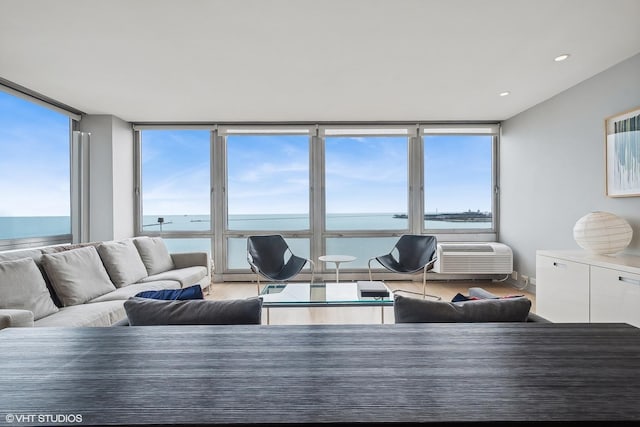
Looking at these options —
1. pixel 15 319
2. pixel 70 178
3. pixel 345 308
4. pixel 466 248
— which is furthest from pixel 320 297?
pixel 70 178

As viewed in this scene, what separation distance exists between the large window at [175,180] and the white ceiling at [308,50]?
92 cm

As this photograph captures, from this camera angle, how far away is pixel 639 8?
2160 millimetres

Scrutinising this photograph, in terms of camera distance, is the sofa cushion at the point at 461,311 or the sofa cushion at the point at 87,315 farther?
the sofa cushion at the point at 87,315

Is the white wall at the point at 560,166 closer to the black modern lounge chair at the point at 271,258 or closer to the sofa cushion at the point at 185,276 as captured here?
the black modern lounge chair at the point at 271,258

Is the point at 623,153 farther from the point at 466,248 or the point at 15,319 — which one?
the point at 15,319

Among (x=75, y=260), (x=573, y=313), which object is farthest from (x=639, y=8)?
(x=75, y=260)

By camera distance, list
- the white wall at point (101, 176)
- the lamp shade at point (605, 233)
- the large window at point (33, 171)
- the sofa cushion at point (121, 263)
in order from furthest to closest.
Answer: the white wall at point (101, 176)
the large window at point (33, 171)
the sofa cushion at point (121, 263)
the lamp shade at point (605, 233)

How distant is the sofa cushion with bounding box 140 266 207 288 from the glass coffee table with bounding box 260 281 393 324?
1008mm

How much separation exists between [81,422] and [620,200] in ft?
13.2

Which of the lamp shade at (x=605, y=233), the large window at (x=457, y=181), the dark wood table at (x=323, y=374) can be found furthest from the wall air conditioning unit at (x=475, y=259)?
the dark wood table at (x=323, y=374)

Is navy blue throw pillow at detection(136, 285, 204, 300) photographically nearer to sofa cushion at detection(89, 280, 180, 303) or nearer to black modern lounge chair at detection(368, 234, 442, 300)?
sofa cushion at detection(89, 280, 180, 303)

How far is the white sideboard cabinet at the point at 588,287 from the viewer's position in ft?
7.50

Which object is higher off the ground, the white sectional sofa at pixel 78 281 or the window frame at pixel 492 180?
the window frame at pixel 492 180

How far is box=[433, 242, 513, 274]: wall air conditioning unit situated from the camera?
4504 millimetres
